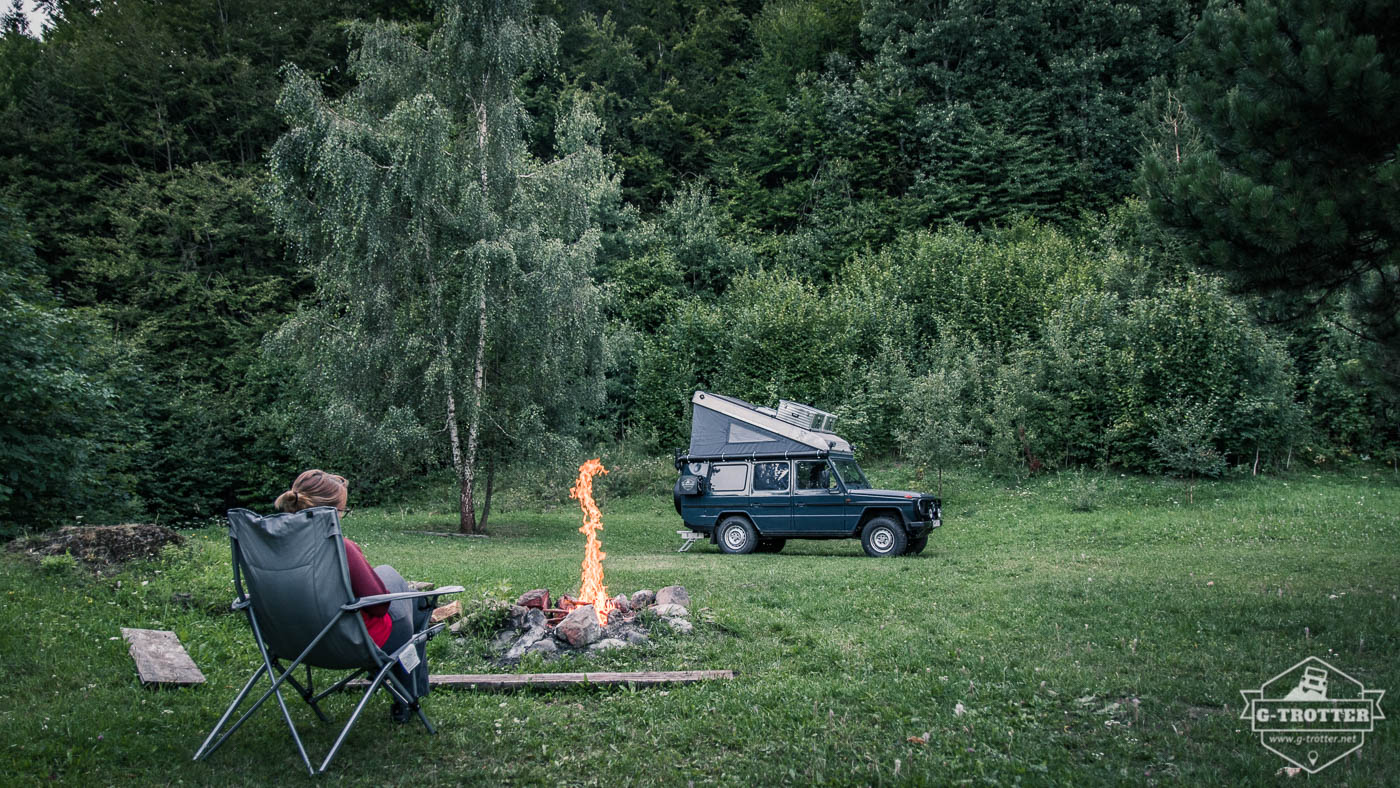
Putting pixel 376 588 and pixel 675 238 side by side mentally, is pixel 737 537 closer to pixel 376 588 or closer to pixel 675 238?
pixel 376 588

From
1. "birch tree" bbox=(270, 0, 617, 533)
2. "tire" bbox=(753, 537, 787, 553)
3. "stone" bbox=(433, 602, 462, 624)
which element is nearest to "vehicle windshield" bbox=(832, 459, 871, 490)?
"tire" bbox=(753, 537, 787, 553)

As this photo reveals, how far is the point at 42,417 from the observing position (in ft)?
45.9

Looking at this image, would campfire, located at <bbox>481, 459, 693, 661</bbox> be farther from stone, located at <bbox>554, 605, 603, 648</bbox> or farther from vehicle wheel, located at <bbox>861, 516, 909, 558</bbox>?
vehicle wheel, located at <bbox>861, 516, 909, 558</bbox>

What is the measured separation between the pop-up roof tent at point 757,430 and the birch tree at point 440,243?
4720 millimetres

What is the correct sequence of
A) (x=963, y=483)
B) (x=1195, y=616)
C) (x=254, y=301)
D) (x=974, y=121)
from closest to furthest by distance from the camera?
(x=1195, y=616)
(x=963, y=483)
(x=254, y=301)
(x=974, y=121)

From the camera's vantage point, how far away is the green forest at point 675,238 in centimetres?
718

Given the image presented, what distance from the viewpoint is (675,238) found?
1304 inches

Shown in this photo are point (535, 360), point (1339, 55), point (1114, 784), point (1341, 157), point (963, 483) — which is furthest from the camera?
point (963, 483)

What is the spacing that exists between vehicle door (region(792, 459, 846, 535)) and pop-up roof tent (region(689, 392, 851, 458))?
1.06 feet

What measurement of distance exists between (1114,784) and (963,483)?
17567 millimetres

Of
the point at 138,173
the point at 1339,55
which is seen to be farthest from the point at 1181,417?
the point at 138,173

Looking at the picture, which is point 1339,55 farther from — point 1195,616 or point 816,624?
point 816,624

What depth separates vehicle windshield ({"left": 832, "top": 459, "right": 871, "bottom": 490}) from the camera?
13867 millimetres

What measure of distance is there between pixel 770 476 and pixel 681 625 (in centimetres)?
752
